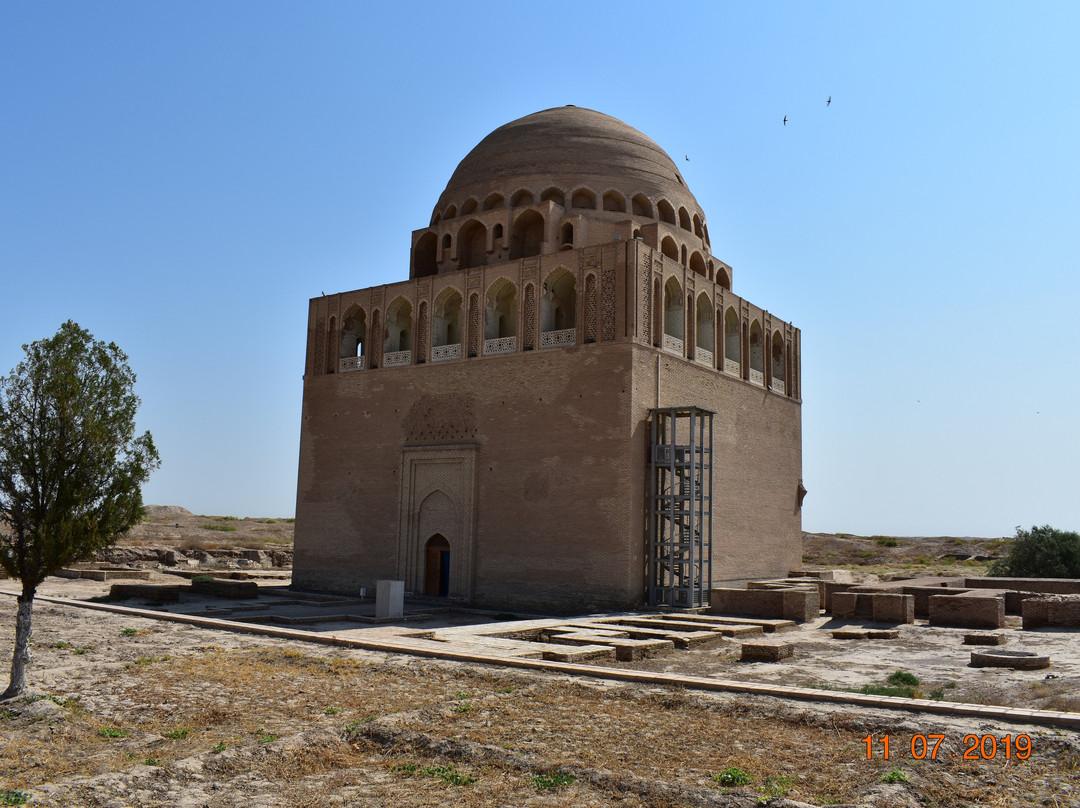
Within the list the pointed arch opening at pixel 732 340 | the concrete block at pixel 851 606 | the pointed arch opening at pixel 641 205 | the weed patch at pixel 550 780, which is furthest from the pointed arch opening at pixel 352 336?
the weed patch at pixel 550 780

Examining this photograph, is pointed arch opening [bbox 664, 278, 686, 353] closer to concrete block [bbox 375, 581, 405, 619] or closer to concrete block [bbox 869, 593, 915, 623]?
concrete block [bbox 869, 593, 915, 623]

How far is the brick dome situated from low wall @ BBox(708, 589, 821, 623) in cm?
1112

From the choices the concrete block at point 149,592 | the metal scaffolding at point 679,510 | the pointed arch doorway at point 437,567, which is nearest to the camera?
the metal scaffolding at point 679,510

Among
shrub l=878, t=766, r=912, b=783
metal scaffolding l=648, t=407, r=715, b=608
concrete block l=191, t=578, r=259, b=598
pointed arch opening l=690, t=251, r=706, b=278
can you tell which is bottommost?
concrete block l=191, t=578, r=259, b=598

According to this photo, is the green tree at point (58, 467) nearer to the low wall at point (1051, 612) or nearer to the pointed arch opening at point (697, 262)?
the low wall at point (1051, 612)

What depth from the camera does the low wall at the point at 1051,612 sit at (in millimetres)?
15500

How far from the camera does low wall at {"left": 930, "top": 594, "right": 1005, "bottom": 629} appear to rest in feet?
51.2

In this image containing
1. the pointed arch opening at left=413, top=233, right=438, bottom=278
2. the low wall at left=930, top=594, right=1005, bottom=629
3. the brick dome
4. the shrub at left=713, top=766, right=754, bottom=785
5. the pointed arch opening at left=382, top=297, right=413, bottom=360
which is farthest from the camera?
the pointed arch opening at left=413, top=233, right=438, bottom=278

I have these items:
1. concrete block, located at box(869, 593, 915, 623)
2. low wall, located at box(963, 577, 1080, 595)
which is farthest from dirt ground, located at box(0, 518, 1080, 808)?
low wall, located at box(963, 577, 1080, 595)

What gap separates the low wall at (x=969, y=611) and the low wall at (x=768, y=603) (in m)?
2.25

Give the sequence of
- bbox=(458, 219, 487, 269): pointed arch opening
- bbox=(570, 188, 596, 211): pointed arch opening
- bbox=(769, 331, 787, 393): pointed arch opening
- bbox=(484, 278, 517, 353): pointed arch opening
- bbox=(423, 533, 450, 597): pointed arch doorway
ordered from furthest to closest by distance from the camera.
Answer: bbox=(769, 331, 787, 393): pointed arch opening
bbox=(458, 219, 487, 269): pointed arch opening
bbox=(570, 188, 596, 211): pointed arch opening
bbox=(423, 533, 450, 597): pointed arch doorway
bbox=(484, 278, 517, 353): pointed arch opening

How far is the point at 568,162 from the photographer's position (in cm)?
2411

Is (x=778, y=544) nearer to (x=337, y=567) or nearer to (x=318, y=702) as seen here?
(x=337, y=567)

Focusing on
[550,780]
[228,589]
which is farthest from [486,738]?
[228,589]
